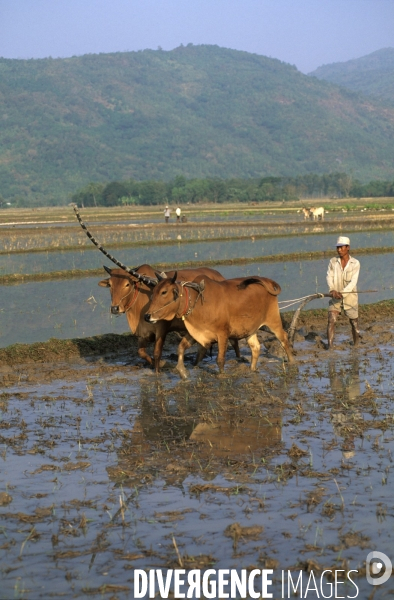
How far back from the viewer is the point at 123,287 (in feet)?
36.6

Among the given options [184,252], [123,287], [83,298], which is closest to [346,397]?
[123,287]

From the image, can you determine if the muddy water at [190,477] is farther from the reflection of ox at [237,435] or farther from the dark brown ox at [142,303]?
the dark brown ox at [142,303]

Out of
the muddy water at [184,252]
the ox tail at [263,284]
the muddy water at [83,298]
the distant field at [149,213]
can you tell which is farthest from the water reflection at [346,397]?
the distant field at [149,213]

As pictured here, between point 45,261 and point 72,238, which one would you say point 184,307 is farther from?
point 72,238

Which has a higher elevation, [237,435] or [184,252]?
[184,252]

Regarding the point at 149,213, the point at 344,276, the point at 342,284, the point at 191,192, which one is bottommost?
the point at 149,213

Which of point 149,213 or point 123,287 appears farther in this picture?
point 149,213

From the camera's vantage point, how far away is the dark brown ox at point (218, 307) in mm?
9961

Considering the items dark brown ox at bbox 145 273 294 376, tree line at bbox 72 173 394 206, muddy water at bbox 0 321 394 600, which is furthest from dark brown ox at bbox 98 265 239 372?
tree line at bbox 72 173 394 206

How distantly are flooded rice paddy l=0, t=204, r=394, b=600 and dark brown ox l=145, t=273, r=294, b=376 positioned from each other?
0.52 metres

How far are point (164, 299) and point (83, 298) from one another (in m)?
8.11

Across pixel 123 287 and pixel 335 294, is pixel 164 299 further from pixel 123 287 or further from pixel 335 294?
pixel 335 294

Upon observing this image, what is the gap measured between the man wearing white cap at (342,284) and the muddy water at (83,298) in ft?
11.6

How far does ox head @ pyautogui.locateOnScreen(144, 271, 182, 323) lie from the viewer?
32.4 ft
